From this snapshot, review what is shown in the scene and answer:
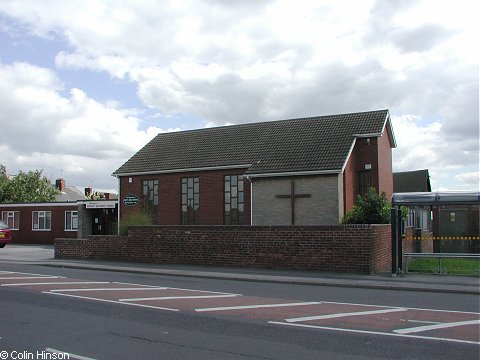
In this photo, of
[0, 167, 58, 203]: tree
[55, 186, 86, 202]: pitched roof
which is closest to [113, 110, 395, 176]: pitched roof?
[0, 167, 58, 203]: tree

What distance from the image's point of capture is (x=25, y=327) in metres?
8.45

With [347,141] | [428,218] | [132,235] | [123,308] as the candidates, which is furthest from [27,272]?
[428,218]

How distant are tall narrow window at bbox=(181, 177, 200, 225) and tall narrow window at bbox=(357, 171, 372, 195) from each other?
9035 mm

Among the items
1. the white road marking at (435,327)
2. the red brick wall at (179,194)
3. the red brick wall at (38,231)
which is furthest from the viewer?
the red brick wall at (38,231)

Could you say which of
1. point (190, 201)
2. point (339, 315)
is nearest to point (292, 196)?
point (190, 201)

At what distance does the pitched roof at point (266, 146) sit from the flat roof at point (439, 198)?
7497 millimetres

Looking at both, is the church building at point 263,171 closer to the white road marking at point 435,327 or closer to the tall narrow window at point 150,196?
the tall narrow window at point 150,196

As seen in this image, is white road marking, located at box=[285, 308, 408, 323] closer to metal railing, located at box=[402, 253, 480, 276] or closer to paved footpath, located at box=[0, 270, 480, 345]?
paved footpath, located at box=[0, 270, 480, 345]

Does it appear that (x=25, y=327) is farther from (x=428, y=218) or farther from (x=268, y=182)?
(x=428, y=218)

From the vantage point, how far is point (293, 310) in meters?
10.4

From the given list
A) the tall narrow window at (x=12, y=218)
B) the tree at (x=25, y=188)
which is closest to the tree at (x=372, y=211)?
the tall narrow window at (x=12, y=218)

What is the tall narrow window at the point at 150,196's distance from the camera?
31016 mm

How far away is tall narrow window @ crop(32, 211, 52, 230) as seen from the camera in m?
38.5

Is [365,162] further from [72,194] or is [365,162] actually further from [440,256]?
[72,194]
